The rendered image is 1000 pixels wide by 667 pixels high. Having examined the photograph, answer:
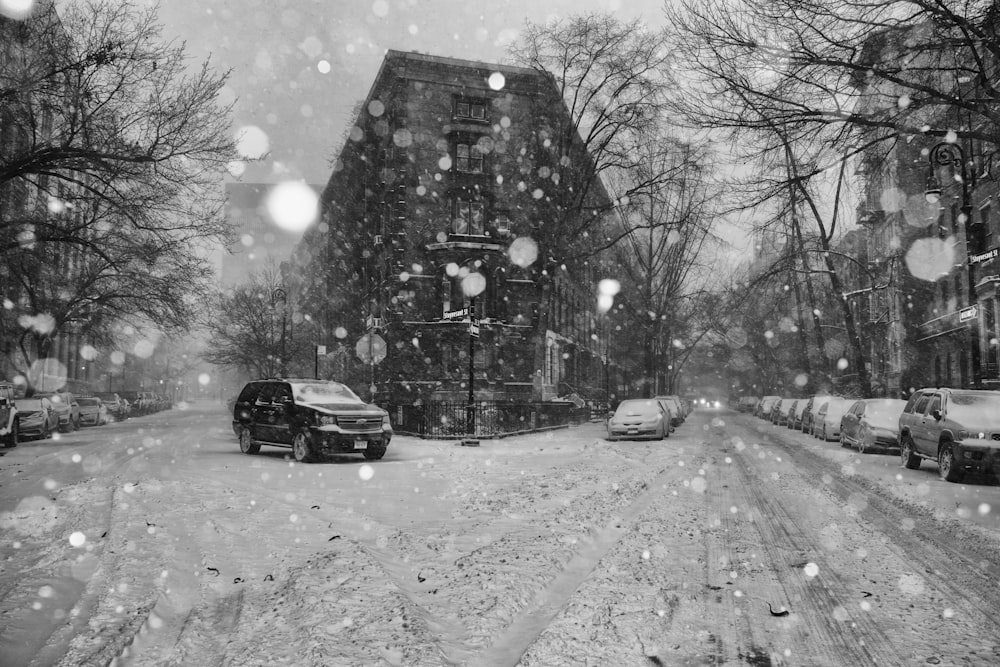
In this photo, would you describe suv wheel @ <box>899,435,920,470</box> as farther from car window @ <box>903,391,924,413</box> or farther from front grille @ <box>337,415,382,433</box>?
front grille @ <box>337,415,382,433</box>

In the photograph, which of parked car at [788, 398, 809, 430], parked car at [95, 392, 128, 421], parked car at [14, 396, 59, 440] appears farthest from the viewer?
parked car at [95, 392, 128, 421]

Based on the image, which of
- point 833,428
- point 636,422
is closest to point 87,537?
point 636,422

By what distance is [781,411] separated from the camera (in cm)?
4219

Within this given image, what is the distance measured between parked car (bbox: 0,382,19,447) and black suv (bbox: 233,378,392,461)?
7741 mm

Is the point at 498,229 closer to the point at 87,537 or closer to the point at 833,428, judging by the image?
the point at 833,428

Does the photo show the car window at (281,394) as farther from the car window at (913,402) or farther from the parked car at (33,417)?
the car window at (913,402)

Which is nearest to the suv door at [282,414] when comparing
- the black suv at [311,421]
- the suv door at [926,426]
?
the black suv at [311,421]

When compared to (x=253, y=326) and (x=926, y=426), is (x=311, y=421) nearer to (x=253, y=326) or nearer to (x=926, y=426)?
(x=926, y=426)

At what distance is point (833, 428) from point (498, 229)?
817 inches

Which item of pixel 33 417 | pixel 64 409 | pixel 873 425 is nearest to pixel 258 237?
pixel 64 409

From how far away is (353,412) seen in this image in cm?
1576

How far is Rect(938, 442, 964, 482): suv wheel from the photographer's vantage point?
12734mm

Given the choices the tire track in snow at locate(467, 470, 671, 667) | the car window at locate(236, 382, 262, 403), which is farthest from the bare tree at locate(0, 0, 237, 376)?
the tire track in snow at locate(467, 470, 671, 667)

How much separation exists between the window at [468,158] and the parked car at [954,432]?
28.9m
